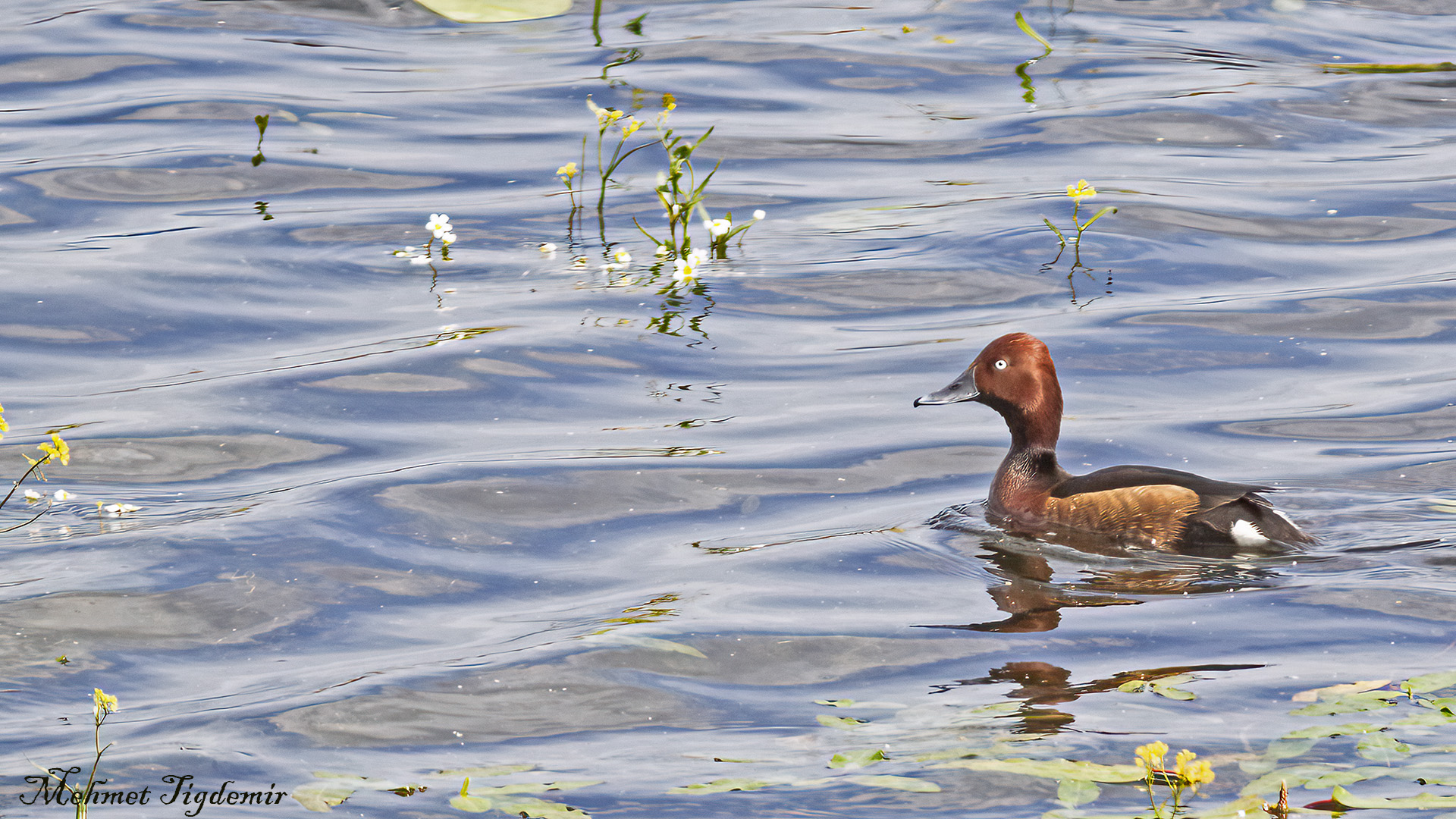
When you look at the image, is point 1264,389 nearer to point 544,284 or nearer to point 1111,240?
point 1111,240

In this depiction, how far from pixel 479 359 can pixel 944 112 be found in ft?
20.2

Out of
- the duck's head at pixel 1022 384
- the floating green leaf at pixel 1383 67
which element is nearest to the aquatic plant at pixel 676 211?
the duck's head at pixel 1022 384

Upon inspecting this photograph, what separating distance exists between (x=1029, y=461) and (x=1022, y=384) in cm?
33

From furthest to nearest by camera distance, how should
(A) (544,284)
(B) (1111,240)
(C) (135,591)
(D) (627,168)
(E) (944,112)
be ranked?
(E) (944,112) < (D) (627,168) < (B) (1111,240) < (A) (544,284) < (C) (135,591)

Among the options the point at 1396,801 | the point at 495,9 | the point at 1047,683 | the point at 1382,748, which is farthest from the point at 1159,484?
the point at 495,9

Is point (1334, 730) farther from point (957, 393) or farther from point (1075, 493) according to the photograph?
point (957, 393)

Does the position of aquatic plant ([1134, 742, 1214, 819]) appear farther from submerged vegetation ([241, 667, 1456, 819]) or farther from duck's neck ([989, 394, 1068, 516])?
duck's neck ([989, 394, 1068, 516])

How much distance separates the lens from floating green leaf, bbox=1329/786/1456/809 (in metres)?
4.16

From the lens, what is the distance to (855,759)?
4.60m

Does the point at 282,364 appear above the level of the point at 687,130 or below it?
below

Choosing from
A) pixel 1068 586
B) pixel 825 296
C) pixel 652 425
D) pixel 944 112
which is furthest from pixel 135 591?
pixel 944 112

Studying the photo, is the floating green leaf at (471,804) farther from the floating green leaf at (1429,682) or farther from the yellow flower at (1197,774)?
the floating green leaf at (1429,682)

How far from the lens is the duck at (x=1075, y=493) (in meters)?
6.28

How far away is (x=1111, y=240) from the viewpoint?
1046 cm
